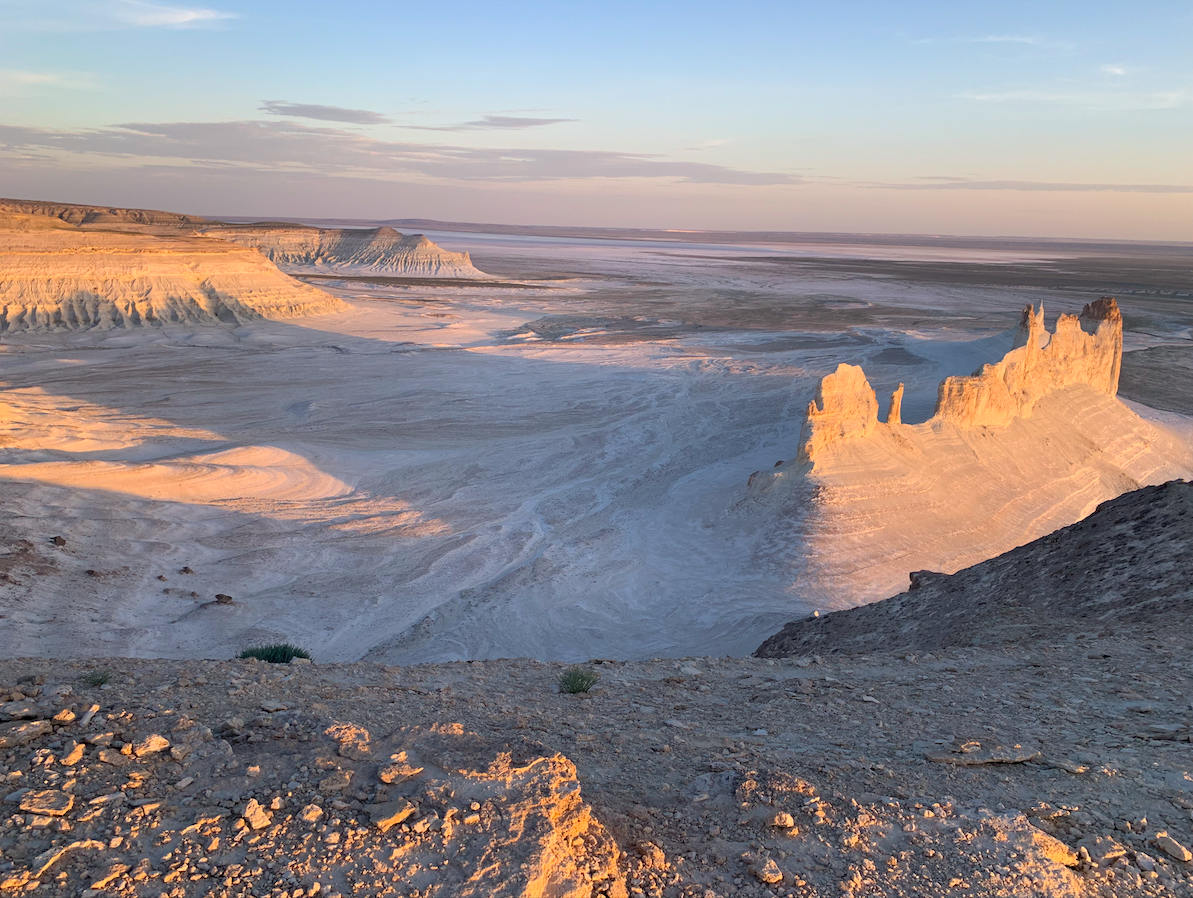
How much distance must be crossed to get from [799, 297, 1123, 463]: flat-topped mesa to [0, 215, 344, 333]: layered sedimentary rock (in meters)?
42.4

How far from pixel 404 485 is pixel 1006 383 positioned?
59.2ft

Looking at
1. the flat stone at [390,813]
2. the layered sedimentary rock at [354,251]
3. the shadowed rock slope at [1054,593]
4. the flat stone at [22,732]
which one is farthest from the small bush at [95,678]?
the layered sedimentary rock at [354,251]

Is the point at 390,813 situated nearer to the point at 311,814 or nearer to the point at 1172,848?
the point at 311,814

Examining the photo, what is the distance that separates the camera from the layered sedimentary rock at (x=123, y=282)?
45.6 metres

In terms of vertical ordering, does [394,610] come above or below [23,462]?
below

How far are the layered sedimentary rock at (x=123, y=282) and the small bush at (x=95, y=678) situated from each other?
1885 inches

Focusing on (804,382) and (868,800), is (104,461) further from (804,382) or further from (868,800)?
(804,382)

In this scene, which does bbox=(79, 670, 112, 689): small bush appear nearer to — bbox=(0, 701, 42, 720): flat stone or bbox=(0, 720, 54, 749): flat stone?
bbox=(0, 701, 42, 720): flat stone

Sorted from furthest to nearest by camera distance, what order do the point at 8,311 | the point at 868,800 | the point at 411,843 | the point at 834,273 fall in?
the point at 834,273, the point at 8,311, the point at 868,800, the point at 411,843

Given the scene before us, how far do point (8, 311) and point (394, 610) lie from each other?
4194 cm

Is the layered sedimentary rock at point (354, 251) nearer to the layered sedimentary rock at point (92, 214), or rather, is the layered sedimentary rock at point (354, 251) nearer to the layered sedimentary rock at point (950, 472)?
the layered sedimentary rock at point (92, 214)

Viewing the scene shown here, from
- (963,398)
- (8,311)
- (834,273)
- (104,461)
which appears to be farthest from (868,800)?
(834,273)

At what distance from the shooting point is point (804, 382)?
36969 millimetres

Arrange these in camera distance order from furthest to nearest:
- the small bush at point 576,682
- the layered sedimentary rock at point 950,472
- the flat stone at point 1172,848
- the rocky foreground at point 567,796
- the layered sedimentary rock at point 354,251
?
the layered sedimentary rock at point 354,251
the layered sedimentary rock at point 950,472
the small bush at point 576,682
the flat stone at point 1172,848
the rocky foreground at point 567,796
